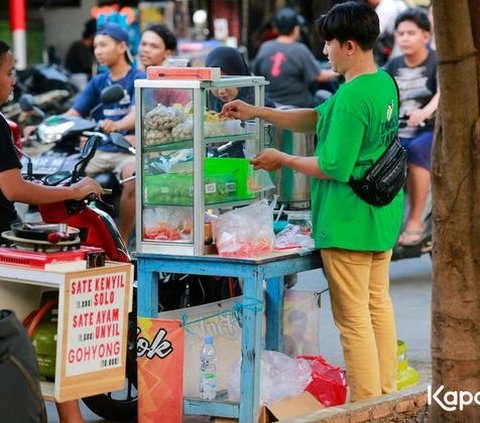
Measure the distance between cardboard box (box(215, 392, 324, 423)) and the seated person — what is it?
4238 millimetres

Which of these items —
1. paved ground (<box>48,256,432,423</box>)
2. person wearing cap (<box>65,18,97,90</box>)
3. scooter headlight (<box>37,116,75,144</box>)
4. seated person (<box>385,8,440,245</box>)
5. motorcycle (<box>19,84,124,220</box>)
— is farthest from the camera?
person wearing cap (<box>65,18,97,90</box>)

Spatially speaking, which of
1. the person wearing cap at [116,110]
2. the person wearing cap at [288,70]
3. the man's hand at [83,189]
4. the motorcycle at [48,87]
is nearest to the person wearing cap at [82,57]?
the motorcycle at [48,87]

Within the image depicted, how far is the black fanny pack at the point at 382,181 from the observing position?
19.3 ft

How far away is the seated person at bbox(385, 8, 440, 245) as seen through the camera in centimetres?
1011

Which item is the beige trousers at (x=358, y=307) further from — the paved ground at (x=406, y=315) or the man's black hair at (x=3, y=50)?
the man's black hair at (x=3, y=50)

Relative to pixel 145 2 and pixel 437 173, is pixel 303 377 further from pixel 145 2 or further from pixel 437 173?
pixel 145 2

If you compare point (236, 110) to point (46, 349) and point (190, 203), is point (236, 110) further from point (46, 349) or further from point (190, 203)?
point (46, 349)

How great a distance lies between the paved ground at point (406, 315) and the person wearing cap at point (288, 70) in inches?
A: 93.8

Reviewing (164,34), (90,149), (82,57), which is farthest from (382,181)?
(82,57)

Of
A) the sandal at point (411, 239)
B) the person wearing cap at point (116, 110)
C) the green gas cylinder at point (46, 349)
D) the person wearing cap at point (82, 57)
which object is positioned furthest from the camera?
the person wearing cap at point (82, 57)

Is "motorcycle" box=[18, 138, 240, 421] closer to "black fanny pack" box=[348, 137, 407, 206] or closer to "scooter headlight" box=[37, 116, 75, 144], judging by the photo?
"black fanny pack" box=[348, 137, 407, 206]

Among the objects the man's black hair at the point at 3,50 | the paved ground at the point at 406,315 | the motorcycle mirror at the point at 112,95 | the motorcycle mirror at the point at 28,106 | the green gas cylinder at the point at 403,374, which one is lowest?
the paved ground at the point at 406,315

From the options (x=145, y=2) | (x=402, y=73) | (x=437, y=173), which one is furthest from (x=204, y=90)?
(x=145, y=2)

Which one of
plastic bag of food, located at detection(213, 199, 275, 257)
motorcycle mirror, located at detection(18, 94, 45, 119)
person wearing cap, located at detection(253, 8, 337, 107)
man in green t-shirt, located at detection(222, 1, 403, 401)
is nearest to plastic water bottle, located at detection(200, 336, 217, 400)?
plastic bag of food, located at detection(213, 199, 275, 257)
